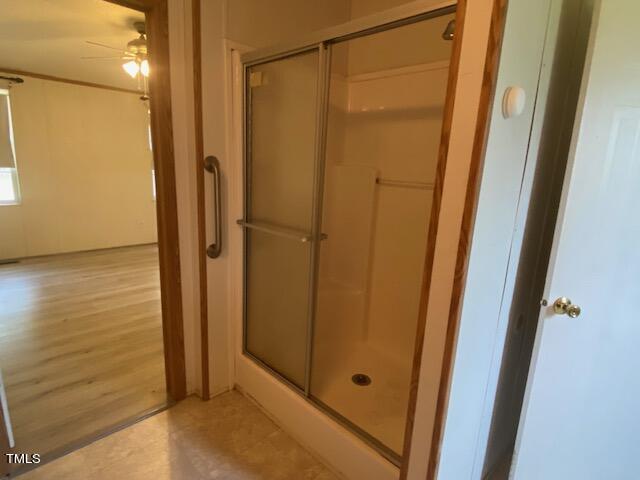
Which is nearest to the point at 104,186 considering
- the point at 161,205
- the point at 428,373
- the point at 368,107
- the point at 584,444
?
the point at 161,205

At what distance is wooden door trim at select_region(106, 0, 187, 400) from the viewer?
1.56m

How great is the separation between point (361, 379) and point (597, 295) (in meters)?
1.36

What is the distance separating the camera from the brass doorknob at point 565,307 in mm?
1123

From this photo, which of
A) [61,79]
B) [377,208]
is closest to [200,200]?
[377,208]

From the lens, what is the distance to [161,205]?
1.73 meters

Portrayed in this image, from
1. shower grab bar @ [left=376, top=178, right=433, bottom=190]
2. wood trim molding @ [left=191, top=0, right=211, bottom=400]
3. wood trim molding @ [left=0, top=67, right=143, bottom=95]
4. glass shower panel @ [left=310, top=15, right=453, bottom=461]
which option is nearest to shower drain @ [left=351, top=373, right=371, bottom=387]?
glass shower panel @ [left=310, top=15, right=453, bottom=461]

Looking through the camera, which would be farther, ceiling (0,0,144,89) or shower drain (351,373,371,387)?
ceiling (0,0,144,89)

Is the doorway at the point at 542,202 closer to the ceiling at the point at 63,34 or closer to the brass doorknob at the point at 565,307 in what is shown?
the brass doorknob at the point at 565,307

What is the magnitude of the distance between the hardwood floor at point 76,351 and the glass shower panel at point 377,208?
1184 millimetres

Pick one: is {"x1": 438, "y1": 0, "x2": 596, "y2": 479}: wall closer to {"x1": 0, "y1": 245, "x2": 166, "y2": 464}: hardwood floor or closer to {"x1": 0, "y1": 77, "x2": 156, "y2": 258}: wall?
{"x1": 0, "y1": 245, "x2": 166, "y2": 464}: hardwood floor

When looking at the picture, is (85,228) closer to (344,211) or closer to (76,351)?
(76,351)

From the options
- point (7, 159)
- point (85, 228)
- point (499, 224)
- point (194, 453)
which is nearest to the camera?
point (499, 224)

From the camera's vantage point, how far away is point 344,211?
2289 millimetres

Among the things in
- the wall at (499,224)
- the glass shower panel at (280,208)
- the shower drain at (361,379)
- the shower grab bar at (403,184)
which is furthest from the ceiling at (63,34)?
the shower drain at (361,379)
